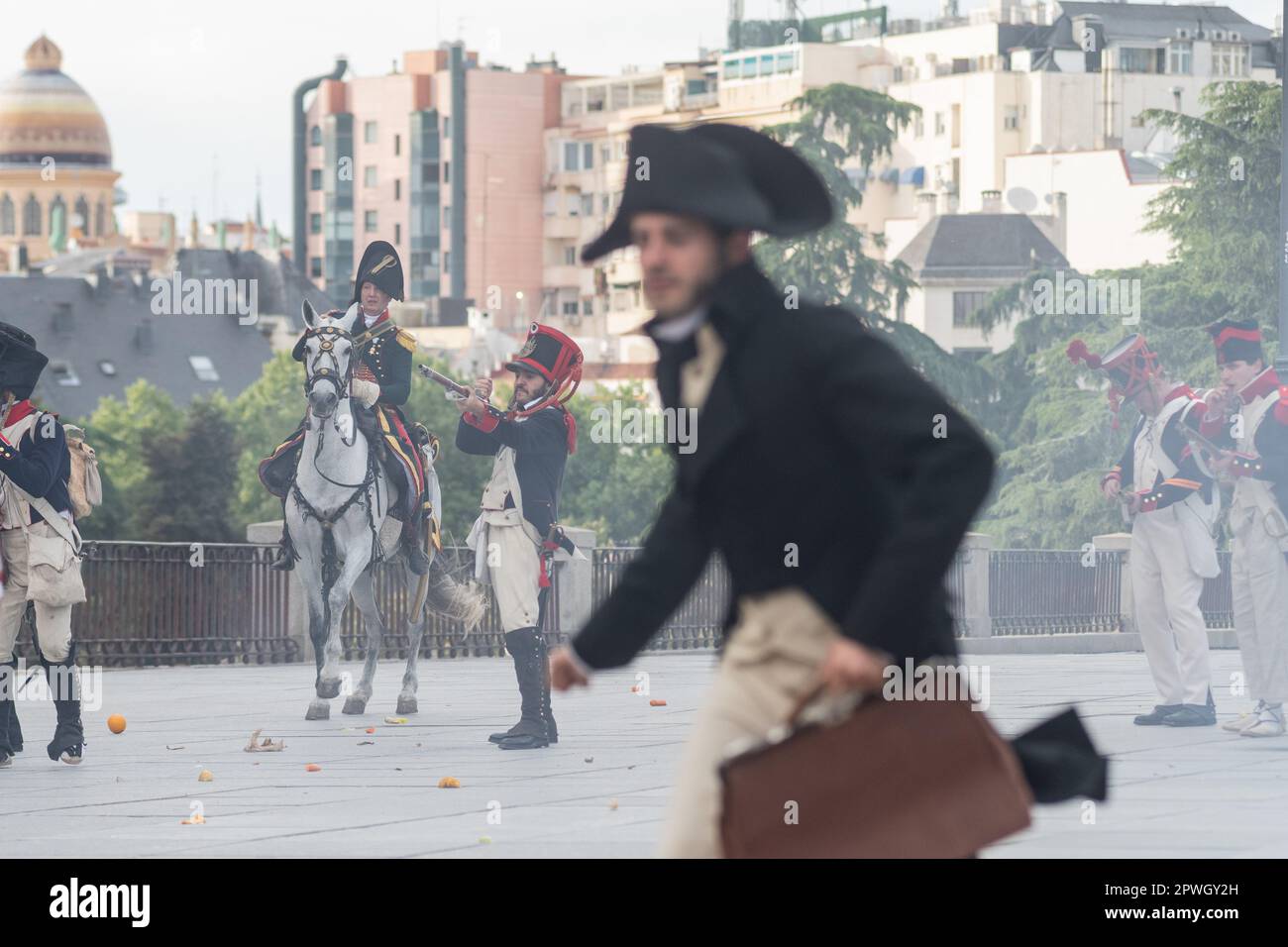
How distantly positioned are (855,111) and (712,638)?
25.9 meters

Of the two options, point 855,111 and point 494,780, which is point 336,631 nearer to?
point 494,780

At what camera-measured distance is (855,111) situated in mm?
51406

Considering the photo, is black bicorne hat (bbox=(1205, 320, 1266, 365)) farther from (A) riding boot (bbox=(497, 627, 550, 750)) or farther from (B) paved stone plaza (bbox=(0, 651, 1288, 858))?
(A) riding boot (bbox=(497, 627, 550, 750))

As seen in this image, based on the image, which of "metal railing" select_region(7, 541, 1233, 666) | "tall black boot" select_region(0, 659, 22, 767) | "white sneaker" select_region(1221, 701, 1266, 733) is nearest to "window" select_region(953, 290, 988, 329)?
"metal railing" select_region(7, 541, 1233, 666)

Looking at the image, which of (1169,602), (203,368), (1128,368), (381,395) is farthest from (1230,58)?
(381,395)

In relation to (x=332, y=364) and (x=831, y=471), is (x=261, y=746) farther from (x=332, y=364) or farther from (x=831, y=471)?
(x=831, y=471)

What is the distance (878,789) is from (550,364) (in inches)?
350

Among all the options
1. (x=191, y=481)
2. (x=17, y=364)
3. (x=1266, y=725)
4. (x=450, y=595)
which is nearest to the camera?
(x=17, y=364)

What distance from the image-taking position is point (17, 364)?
12.5 m

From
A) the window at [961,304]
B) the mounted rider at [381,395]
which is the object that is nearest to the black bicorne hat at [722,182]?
the mounted rider at [381,395]

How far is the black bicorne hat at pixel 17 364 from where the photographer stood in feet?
41.0

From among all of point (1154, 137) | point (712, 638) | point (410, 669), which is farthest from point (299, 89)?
point (410, 669)

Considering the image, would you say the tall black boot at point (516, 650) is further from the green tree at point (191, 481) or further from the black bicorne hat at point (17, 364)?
the green tree at point (191, 481)

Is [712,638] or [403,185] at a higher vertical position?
[403,185]
